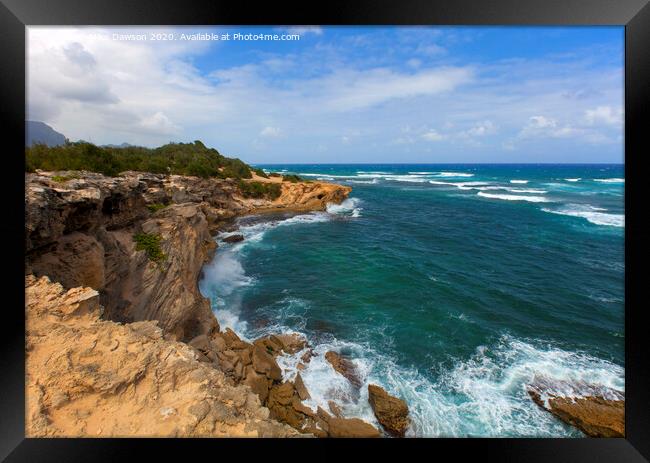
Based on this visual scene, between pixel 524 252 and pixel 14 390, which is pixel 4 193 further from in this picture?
pixel 524 252

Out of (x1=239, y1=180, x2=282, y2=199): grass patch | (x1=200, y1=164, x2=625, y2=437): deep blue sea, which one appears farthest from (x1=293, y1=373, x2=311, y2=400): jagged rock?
(x1=239, y1=180, x2=282, y2=199): grass patch

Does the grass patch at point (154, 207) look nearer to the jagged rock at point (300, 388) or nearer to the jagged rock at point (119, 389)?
the jagged rock at point (119, 389)

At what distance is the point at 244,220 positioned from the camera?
101 ft

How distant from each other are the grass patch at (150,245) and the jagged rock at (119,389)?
4.70 metres

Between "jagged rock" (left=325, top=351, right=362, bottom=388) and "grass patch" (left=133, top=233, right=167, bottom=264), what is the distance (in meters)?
6.48

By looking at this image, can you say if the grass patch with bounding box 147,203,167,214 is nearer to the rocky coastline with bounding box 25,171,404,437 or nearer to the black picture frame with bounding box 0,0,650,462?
the rocky coastline with bounding box 25,171,404,437

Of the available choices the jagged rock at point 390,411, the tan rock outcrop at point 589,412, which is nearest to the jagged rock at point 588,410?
the tan rock outcrop at point 589,412

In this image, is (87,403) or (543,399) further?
(543,399)

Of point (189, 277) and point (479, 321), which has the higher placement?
point (189, 277)

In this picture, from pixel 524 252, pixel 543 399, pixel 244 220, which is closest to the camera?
pixel 543 399

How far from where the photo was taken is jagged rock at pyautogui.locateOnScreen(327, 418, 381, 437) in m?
7.64

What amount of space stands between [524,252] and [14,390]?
25.3 meters

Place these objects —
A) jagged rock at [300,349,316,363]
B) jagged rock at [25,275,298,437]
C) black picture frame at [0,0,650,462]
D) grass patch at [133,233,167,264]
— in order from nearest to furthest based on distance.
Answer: jagged rock at [25,275,298,437], black picture frame at [0,0,650,462], grass patch at [133,233,167,264], jagged rock at [300,349,316,363]

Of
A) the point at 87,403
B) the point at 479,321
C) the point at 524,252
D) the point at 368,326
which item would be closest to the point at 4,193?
the point at 87,403
